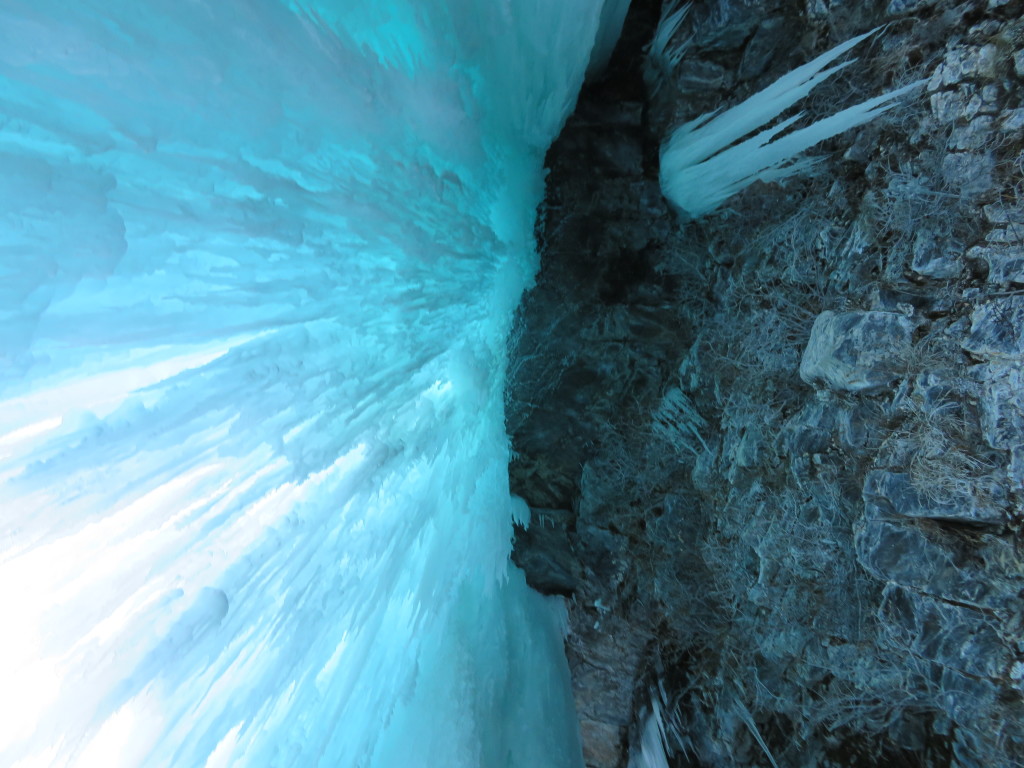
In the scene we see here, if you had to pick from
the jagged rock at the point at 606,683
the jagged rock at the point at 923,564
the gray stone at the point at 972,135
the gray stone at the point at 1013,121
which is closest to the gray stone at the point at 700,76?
the gray stone at the point at 972,135

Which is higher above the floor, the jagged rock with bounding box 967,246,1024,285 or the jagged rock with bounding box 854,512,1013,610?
the jagged rock with bounding box 967,246,1024,285

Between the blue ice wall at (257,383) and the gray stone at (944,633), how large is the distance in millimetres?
2245

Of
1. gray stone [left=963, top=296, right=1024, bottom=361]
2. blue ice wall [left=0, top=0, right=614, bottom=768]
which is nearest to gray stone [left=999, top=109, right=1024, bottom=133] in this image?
gray stone [left=963, top=296, right=1024, bottom=361]

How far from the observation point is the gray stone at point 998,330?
188 centimetres

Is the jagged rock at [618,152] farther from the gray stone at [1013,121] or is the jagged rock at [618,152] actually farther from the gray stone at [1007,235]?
the gray stone at [1007,235]

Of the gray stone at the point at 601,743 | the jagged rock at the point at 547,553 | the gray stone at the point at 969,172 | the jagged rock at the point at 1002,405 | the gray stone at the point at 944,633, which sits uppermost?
the gray stone at the point at 969,172

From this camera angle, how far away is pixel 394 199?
285 centimetres

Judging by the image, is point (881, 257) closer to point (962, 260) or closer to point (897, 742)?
point (962, 260)

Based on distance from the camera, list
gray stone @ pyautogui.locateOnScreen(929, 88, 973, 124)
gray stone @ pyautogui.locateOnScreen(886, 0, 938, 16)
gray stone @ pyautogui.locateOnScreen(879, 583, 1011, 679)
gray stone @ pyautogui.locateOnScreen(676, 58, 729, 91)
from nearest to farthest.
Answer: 1. gray stone @ pyautogui.locateOnScreen(879, 583, 1011, 679)
2. gray stone @ pyautogui.locateOnScreen(929, 88, 973, 124)
3. gray stone @ pyautogui.locateOnScreen(886, 0, 938, 16)
4. gray stone @ pyautogui.locateOnScreen(676, 58, 729, 91)

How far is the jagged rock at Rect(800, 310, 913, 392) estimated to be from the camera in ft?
7.41

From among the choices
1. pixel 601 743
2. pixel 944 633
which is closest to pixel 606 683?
pixel 601 743

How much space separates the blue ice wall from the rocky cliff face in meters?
0.70

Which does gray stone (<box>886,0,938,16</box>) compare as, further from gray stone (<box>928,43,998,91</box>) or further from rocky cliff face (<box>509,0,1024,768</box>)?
gray stone (<box>928,43,998,91</box>)

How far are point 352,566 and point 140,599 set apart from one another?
937mm
